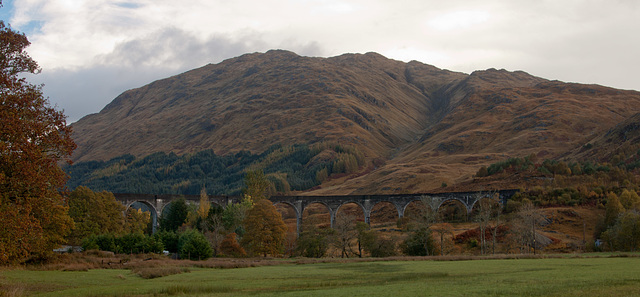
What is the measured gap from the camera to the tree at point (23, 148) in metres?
21.1

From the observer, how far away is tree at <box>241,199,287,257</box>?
6494 centimetres

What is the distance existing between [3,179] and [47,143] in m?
2.65

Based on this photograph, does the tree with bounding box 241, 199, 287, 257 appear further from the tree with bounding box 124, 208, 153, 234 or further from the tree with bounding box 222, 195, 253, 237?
the tree with bounding box 124, 208, 153, 234

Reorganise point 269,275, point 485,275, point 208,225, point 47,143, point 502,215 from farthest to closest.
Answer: point 502,215
point 208,225
point 269,275
point 485,275
point 47,143

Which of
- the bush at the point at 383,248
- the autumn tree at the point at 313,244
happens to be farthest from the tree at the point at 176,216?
the bush at the point at 383,248

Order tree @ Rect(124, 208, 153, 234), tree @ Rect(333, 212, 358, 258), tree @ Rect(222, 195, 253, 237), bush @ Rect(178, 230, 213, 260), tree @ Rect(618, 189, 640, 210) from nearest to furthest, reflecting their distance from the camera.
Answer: bush @ Rect(178, 230, 213, 260) → tree @ Rect(333, 212, 358, 258) → tree @ Rect(618, 189, 640, 210) → tree @ Rect(124, 208, 153, 234) → tree @ Rect(222, 195, 253, 237)

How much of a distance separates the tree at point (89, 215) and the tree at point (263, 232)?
21284 mm

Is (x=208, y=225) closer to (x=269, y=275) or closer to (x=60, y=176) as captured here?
(x=269, y=275)

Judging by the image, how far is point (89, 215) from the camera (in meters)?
70.4

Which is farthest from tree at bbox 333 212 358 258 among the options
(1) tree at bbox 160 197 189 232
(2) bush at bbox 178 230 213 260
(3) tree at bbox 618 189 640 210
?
(3) tree at bbox 618 189 640 210

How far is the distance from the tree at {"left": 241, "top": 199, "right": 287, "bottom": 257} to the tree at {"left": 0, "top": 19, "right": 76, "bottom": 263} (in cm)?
4137

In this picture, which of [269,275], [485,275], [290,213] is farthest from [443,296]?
[290,213]

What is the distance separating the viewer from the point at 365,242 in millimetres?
63906

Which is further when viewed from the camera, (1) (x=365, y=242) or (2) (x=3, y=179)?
(1) (x=365, y=242)
